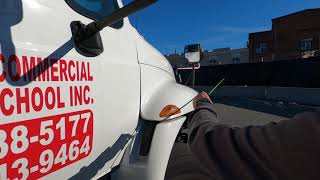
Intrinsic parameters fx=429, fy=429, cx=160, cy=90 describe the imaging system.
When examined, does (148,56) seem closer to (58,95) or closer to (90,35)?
(90,35)

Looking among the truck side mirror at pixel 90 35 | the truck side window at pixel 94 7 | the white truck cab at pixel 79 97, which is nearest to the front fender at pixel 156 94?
the white truck cab at pixel 79 97

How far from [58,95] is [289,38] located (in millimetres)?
56272

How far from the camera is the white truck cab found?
192cm

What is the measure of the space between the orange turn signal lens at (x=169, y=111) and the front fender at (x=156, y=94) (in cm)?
2

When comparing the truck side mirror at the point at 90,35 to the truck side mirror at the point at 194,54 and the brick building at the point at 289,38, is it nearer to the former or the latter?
the truck side mirror at the point at 194,54

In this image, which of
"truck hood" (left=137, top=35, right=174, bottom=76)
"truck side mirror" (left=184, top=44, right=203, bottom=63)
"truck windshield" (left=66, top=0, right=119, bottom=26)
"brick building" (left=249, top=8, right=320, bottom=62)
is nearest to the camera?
"truck windshield" (left=66, top=0, right=119, bottom=26)

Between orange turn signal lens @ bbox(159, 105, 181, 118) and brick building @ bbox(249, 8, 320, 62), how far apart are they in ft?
170

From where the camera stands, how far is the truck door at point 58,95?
74.7 inches

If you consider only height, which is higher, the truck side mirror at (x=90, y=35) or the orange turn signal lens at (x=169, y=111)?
the truck side mirror at (x=90, y=35)

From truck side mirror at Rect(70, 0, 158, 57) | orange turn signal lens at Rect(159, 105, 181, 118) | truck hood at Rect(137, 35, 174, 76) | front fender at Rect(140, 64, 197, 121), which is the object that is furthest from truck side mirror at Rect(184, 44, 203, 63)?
truck side mirror at Rect(70, 0, 158, 57)

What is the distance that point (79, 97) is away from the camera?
2303 millimetres

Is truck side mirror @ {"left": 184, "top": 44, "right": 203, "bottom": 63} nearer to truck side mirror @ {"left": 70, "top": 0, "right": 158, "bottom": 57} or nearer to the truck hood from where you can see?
the truck hood

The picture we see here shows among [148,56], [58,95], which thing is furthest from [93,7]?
[58,95]

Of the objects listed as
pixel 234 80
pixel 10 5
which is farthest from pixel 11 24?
pixel 234 80
